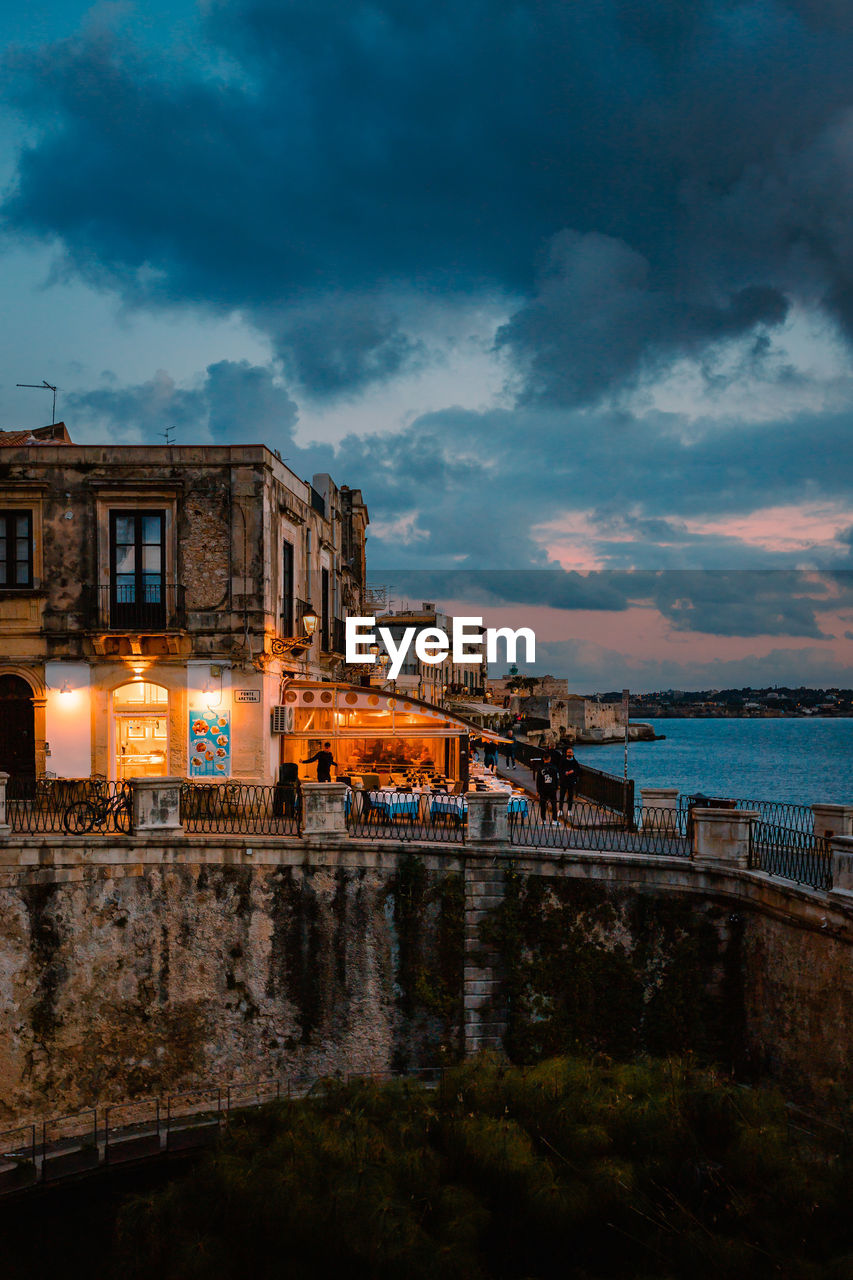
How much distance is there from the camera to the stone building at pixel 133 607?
19328 mm

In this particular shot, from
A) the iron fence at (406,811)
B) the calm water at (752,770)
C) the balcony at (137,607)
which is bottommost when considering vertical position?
the calm water at (752,770)

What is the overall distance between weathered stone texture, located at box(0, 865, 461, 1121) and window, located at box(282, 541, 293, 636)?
792 centimetres

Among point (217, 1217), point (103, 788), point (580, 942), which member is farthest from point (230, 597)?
point (217, 1217)

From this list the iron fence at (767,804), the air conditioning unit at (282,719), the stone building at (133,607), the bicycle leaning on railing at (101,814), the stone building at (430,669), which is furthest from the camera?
the stone building at (430,669)

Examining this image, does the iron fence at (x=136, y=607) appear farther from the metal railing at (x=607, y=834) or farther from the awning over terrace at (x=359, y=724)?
the metal railing at (x=607, y=834)

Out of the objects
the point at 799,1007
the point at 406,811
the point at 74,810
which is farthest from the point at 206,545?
the point at 799,1007

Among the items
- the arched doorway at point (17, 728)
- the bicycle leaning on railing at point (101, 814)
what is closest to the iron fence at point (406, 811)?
the bicycle leaning on railing at point (101, 814)

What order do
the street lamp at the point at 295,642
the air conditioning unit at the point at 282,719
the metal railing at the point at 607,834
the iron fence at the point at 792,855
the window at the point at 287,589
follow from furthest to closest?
the window at the point at 287,589
the street lamp at the point at 295,642
the air conditioning unit at the point at 282,719
the metal railing at the point at 607,834
the iron fence at the point at 792,855

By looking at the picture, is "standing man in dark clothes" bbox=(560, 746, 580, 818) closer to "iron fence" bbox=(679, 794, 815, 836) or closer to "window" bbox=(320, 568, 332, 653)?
"iron fence" bbox=(679, 794, 815, 836)

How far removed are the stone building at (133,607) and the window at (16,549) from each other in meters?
0.02

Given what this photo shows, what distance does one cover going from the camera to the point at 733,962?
540 inches

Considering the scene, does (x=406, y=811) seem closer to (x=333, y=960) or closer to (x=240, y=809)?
(x=333, y=960)

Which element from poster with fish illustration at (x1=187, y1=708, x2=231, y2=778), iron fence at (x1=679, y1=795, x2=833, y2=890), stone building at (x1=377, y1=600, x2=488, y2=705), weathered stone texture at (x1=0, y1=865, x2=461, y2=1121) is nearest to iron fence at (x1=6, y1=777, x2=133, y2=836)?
weathered stone texture at (x1=0, y1=865, x2=461, y2=1121)

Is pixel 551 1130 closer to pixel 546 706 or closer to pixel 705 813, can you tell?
pixel 705 813
